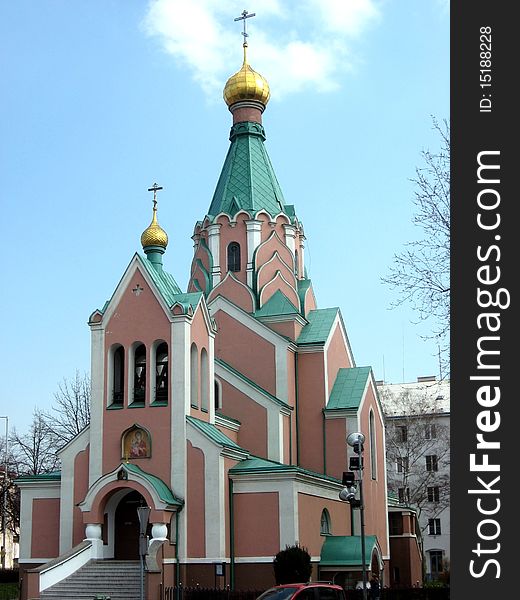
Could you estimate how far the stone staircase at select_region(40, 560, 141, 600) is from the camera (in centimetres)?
2323

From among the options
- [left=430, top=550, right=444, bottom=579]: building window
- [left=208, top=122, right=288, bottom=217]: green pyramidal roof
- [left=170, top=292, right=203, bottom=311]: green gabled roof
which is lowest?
[left=430, top=550, right=444, bottom=579]: building window

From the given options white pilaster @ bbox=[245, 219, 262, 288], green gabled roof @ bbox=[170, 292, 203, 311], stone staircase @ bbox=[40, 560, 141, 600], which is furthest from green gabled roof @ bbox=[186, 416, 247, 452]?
white pilaster @ bbox=[245, 219, 262, 288]

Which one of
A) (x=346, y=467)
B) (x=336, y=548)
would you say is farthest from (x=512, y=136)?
(x=346, y=467)

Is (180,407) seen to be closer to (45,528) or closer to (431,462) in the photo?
(45,528)

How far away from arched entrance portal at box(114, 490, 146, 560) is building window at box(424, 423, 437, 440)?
26326 millimetres

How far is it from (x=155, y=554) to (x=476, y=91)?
59.3 feet

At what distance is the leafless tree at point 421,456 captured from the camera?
158 ft

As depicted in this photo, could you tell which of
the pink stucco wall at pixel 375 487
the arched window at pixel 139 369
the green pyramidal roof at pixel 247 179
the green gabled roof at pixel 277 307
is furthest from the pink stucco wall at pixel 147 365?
the pink stucco wall at pixel 375 487

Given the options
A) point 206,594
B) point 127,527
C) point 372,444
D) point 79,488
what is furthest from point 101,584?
point 372,444

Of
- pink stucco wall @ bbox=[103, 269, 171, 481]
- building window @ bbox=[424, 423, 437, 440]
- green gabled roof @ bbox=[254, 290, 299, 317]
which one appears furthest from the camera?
building window @ bbox=[424, 423, 437, 440]

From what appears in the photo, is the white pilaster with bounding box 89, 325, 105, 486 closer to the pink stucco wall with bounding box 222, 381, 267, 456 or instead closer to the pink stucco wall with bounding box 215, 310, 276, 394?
the pink stucco wall with bounding box 222, 381, 267, 456

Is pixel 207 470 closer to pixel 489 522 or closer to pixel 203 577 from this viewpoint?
pixel 203 577

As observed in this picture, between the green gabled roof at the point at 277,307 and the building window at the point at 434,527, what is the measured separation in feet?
97.7

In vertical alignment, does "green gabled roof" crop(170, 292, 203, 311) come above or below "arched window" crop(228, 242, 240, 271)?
below
